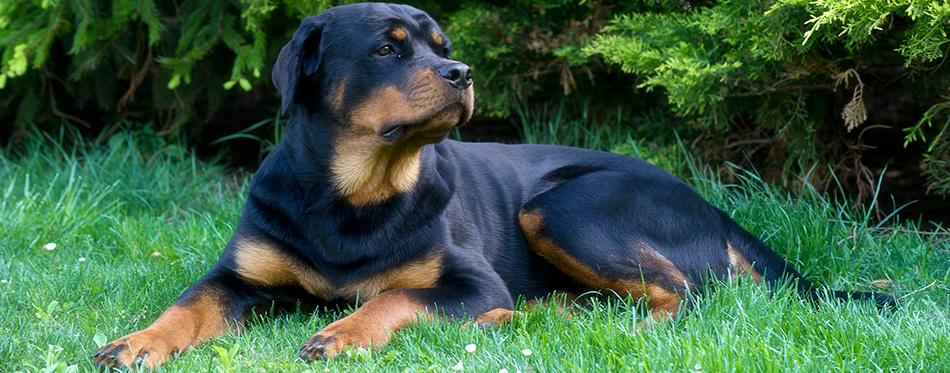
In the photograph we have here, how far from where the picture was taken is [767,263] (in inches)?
132

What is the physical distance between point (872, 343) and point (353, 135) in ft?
5.69

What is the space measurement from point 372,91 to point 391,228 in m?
0.49

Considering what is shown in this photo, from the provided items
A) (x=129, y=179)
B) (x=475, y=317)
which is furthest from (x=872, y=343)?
(x=129, y=179)

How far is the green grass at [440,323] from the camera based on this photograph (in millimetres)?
2350

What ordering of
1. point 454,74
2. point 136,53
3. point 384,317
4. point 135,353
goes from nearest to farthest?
point 135,353, point 384,317, point 454,74, point 136,53

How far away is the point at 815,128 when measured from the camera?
14.4 ft

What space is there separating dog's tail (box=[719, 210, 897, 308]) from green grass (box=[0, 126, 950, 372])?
0.46 feet

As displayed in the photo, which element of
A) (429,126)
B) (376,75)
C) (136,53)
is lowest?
(136,53)

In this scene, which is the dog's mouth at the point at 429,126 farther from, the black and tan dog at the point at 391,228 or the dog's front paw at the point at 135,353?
the dog's front paw at the point at 135,353

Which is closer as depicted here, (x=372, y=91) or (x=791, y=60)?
(x=372, y=91)

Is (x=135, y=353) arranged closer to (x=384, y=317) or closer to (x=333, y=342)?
(x=333, y=342)

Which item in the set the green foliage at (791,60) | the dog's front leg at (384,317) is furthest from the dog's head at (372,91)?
the green foliage at (791,60)

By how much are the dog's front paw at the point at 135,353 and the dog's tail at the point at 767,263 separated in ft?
6.99

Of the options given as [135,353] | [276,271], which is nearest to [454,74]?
[276,271]
